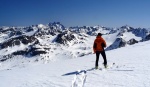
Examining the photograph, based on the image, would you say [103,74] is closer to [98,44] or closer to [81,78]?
[81,78]

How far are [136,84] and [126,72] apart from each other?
3.14 metres

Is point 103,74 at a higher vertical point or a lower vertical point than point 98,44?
lower

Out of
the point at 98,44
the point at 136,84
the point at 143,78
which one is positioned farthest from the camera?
the point at 98,44

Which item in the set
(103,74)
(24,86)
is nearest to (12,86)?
(24,86)

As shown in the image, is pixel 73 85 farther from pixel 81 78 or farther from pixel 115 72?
pixel 115 72

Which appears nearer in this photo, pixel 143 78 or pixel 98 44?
pixel 143 78

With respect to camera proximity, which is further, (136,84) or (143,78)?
(143,78)

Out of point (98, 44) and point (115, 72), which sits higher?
point (98, 44)

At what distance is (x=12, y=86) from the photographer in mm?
15797

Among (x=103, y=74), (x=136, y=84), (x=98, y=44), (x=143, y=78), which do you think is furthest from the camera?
(x=98, y=44)

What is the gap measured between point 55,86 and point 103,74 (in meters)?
3.33

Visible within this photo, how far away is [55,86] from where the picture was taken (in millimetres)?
13867

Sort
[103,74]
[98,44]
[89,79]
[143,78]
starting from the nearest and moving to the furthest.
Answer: [143,78], [89,79], [103,74], [98,44]

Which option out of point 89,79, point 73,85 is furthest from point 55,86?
point 89,79
